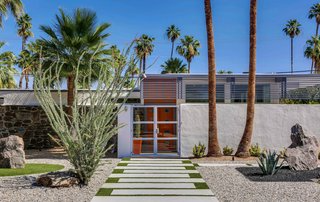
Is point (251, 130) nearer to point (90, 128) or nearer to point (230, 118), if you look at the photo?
point (230, 118)

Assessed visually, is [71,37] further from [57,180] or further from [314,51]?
[314,51]

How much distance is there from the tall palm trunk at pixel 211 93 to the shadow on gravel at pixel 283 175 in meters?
3.23

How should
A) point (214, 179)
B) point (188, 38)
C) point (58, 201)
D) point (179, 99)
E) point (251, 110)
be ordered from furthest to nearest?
point (188, 38) < point (179, 99) < point (251, 110) < point (214, 179) < point (58, 201)

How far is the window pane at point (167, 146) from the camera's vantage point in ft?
56.2

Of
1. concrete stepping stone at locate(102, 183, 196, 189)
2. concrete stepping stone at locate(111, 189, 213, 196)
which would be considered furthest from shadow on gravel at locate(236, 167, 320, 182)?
concrete stepping stone at locate(111, 189, 213, 196)

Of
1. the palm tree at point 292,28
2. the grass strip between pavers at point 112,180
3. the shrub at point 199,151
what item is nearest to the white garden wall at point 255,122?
the shrub at point 199,151

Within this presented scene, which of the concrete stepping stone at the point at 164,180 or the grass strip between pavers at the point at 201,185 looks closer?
the grass strip between pavers at the point at 201,185

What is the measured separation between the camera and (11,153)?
12750 millimetres

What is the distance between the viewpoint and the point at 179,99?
19.9 m

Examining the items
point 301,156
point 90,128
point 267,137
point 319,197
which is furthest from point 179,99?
point 319,197

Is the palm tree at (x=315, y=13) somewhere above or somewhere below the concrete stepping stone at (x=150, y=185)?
above

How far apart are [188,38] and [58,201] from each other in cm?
4198

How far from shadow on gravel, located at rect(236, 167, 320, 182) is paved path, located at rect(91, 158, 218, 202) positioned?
1.57 m

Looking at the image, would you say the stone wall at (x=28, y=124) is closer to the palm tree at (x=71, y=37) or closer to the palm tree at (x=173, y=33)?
the palm tree at (x=71, y=37)
